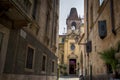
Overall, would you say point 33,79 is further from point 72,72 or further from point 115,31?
point 72,72

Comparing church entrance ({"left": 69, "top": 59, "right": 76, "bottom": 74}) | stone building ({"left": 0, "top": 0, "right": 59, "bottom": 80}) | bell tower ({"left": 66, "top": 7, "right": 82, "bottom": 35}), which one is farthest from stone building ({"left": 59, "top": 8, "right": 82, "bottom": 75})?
stone building ({"left": 0, "top": 0, "right": 59, "bottom": 80})

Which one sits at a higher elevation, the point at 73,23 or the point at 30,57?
the point at 73,23

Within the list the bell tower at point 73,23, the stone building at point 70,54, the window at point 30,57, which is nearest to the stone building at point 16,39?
the window at point 30,57

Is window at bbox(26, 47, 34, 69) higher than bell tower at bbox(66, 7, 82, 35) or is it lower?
lower

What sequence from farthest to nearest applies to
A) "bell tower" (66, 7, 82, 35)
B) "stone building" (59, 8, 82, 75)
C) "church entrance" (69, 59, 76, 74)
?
"bell tower" (66, 7, 82, 35) < "church entrance" (69, 59, 76, 74) < "stone building" (59, 8, 82, 75)

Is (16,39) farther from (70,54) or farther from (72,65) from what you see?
(72,65)

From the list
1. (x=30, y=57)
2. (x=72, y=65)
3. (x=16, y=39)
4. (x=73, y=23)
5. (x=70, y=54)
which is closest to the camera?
(x=16, y=39)

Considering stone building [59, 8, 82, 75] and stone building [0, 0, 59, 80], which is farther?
stone building [59, 8, 82, 75]

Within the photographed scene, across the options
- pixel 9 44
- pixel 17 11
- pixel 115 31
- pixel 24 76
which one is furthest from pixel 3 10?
pixel 115 31

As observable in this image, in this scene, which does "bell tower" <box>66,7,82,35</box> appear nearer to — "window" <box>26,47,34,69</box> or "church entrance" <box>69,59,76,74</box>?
"church entrance" <box>69,59,76,74</box>

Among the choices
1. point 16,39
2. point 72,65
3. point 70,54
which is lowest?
point 72,65

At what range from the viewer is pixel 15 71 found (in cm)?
754

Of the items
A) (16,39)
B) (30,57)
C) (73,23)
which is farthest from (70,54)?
(16,39)

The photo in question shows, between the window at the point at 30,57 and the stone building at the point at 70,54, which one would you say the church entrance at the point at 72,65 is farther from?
the window at the point at 30,57
